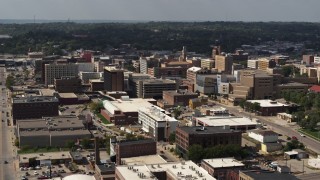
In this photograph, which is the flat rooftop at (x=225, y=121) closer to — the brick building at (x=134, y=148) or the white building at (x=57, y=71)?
the brick building at (x=134, y=148)

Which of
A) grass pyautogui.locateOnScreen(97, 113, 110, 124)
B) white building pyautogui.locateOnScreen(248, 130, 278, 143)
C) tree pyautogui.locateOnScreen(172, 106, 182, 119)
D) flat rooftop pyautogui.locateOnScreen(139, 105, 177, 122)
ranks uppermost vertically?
flat rooftop pyautogui.locateOnScreen(139, 105, 177, 122)

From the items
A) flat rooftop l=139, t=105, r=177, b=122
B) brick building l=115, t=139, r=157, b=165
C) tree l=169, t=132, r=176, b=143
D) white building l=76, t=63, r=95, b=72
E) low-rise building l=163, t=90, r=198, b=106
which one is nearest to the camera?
brick building l=115, t=139, r=157, b=165

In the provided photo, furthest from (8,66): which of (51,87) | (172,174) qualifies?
(172,174)

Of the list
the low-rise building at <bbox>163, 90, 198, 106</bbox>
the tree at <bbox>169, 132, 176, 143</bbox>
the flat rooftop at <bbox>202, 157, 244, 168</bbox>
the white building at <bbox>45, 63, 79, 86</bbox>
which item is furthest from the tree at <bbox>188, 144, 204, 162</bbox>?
the white building at <bbox>45, 63, 79, 86</bbox>

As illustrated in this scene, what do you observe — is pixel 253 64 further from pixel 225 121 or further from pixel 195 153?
pixel 195 153

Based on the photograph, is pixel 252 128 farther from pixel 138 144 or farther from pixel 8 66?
pixel 8 66

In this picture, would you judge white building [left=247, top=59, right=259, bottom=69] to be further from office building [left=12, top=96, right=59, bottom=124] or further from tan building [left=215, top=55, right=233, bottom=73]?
office building [left=12, top=96, right=59, bottom=124]

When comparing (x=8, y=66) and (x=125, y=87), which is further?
(x=8, y=66)
